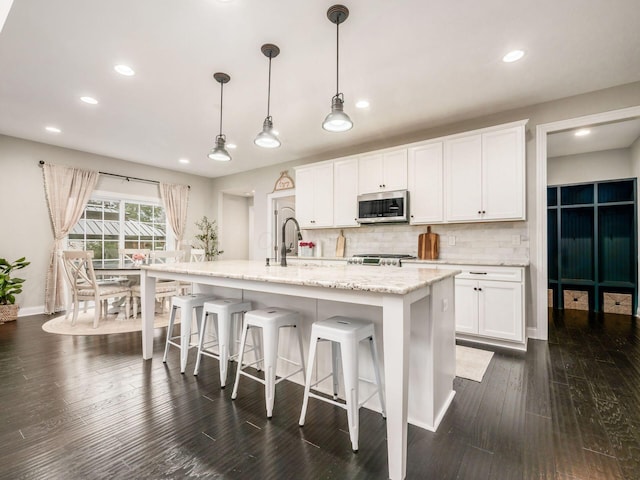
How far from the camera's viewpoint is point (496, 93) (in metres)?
3.22

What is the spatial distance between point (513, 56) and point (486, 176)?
50.8 inches

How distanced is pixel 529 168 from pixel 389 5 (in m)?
2.57

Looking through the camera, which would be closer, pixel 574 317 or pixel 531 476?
pixel 531 476

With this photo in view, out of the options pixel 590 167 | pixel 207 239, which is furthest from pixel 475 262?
pixel 207 239

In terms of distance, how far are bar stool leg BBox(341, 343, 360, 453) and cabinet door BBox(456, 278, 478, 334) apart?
2.26 meters

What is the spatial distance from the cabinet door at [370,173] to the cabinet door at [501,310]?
194 centimetres

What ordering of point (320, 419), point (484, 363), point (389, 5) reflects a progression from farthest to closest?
1. point (484, 363)
2. point (389, 5)
3. point (320, 419)

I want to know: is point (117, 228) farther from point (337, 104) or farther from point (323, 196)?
point (337, 104)

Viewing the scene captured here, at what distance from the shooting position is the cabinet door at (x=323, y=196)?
191 inches

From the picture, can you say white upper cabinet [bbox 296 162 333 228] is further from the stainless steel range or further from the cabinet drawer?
the cabinet drawer

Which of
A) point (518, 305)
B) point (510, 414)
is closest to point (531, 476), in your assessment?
point (510, 414)

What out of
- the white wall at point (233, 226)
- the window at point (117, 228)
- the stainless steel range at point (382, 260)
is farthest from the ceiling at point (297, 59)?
the white wall at point (233, 226)

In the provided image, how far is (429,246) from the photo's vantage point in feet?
13.6

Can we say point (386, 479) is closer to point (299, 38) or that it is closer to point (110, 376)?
point (110, 376)
